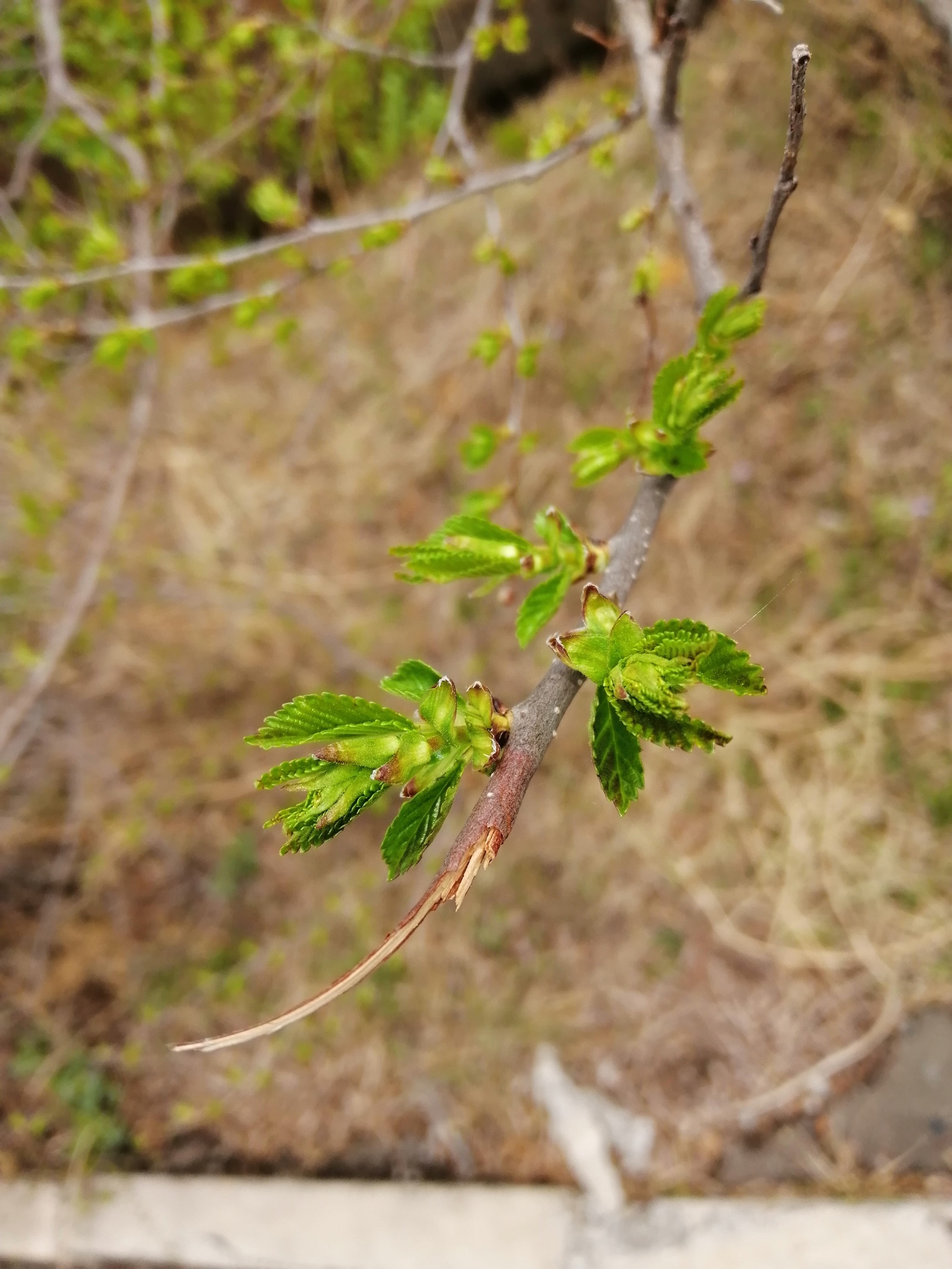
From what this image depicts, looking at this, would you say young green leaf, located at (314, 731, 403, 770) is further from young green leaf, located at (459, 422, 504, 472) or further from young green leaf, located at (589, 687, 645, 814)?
young green leaf, located at (459, 422, 504, 472)

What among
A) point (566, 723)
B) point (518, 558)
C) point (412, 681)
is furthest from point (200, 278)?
point (566, 723)

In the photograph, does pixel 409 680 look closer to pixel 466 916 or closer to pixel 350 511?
pixel 466 916

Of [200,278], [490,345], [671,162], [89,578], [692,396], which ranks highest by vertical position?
[200,278]

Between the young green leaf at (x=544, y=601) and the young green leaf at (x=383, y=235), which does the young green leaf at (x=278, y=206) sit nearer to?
the young green leaf at (x=383, y=235)

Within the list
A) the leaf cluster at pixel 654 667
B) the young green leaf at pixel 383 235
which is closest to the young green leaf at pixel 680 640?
the leaf cluster at pixel 654 667

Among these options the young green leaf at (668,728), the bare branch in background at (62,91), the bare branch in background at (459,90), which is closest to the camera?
the young green leaf at (668,728)

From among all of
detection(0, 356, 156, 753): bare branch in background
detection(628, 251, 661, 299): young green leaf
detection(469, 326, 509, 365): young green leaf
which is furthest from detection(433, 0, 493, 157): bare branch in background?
detection(0, 356, 156, 753): bare branch in background

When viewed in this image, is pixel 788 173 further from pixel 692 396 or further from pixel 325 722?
pixel 325 722
